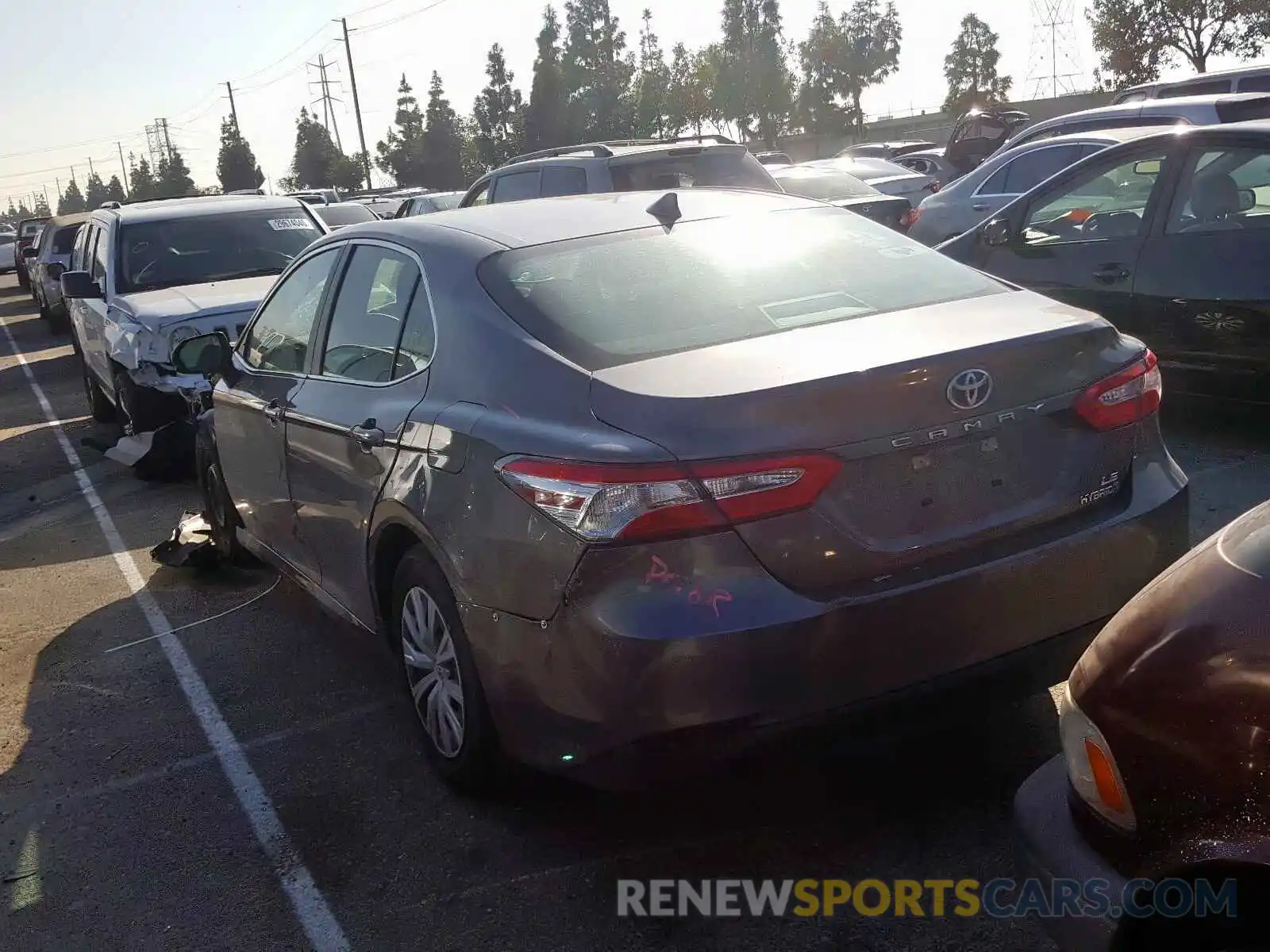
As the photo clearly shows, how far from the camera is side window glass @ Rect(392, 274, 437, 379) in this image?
3867 mm

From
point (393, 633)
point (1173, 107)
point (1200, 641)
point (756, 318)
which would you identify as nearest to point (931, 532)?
point (756, 318)

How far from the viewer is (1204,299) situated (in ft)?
20.9

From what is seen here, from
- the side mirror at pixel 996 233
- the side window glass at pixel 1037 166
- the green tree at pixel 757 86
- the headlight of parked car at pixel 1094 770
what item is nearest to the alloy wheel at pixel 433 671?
the headlight of parked car at pixel 1094 770

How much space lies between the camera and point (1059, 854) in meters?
2.20

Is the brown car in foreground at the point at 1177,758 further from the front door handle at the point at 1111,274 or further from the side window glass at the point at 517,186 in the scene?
the side window glass at the point at 517,186

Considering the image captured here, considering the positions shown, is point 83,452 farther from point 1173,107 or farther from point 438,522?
point 1173,107

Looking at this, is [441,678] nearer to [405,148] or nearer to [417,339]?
[417,339]

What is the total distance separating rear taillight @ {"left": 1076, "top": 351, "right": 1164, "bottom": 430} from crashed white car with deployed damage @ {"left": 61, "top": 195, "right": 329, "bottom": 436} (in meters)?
6.62

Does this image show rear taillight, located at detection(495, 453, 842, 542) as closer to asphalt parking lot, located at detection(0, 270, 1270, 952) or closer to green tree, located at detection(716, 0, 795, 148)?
asphalt parking lot, located at detection(0, 270, 1270, 952)

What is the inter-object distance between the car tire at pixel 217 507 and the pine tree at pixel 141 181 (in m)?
109

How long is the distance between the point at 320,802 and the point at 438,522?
A: 1177mm

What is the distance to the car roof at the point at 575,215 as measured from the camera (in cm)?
411

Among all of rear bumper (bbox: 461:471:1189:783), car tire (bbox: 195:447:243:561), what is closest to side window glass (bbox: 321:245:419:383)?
rear bumper (bbox: 461:471:1189:783)

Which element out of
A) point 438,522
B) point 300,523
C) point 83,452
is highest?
point 438,522
